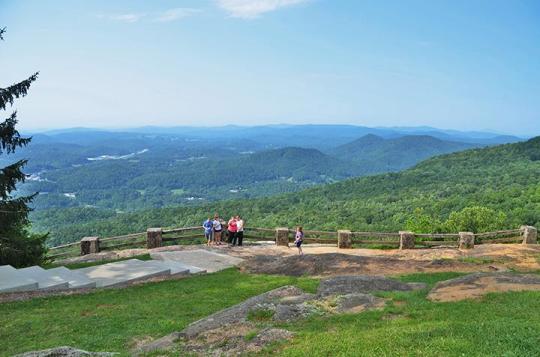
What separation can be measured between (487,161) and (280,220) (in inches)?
2366

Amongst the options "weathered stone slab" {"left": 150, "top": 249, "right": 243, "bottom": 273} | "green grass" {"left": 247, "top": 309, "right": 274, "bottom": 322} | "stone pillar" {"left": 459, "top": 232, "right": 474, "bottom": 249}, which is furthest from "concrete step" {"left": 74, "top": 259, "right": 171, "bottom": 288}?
"stone pillar" {"left": 459, "top": 232, "right": 474, "bottom": 249}

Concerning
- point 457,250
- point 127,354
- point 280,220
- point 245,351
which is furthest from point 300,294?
point 280,220

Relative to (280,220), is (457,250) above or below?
above

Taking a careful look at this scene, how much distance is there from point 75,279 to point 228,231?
885 centimetres

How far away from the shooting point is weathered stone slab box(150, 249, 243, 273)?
19.3m

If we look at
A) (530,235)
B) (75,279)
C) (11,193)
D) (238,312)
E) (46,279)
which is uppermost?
(11,193)

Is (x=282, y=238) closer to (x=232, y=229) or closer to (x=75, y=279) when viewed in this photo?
(x=232, y=229)

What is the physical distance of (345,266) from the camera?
59.0 feet

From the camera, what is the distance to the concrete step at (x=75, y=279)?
15.4 m

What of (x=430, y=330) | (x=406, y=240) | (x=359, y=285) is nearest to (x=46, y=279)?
(x=359, y=285)

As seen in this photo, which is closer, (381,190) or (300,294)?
(300,294)

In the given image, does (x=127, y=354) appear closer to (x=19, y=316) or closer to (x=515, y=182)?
(x=19, y=316)

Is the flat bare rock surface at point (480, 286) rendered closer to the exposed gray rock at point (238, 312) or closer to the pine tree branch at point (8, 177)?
the exposed gray rock at point (238, 312)

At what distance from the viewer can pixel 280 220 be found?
71.1 m
